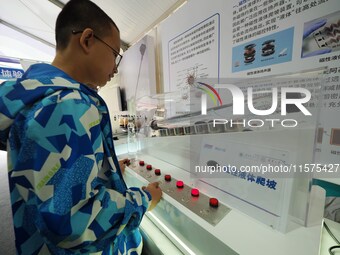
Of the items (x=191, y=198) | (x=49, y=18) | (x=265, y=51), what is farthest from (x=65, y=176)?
(x=49, y=18)

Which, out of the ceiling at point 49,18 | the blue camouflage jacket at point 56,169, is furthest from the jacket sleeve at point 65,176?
the ceiling at point 49,18

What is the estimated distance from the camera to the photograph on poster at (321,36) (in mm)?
643

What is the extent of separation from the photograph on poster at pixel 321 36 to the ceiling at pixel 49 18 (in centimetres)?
101

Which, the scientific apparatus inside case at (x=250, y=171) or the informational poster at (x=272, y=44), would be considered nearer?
the scientific apparatus inside case at (x=250, y=171)

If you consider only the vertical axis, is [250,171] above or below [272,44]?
below

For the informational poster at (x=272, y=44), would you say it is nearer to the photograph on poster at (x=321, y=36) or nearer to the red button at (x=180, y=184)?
the photograph on poster at (x=321, y=36)

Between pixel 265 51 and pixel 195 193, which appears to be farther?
pixel 265 51

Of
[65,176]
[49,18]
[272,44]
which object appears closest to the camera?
[65,176]

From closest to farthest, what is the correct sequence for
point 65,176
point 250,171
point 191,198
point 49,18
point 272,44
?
point 65,176, point 250,171, point 191,198, point 272,44, point 49,18

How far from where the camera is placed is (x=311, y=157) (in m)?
0.44

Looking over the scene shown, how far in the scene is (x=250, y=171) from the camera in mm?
502

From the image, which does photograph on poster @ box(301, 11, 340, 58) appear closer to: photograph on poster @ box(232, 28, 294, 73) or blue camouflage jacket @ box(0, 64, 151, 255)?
photograph on poster @ box(232, 28, 294, 73)

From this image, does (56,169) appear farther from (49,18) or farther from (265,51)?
(49,18)

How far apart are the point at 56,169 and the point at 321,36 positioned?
1.07 metres
